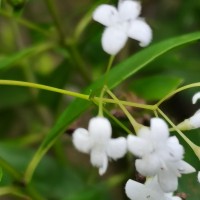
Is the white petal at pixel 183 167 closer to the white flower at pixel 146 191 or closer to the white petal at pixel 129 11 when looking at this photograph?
the white flower at pixel 146 191

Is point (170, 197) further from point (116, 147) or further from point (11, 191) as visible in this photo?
point (11, 191)

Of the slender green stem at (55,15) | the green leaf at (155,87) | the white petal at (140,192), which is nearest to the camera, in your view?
the white petal at (140,192)

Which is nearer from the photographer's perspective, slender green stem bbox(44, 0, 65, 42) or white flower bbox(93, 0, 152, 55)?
white flower bbox(93, 0, 152, 55)

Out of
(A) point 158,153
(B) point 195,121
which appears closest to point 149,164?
(A) point 158,153

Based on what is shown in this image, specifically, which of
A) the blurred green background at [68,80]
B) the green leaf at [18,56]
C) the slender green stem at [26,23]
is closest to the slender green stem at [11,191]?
the blurred green background at [68,80]

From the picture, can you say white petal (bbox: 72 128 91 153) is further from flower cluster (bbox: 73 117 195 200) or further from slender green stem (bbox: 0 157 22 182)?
slender green stem (bbox: 0 157 22 182)

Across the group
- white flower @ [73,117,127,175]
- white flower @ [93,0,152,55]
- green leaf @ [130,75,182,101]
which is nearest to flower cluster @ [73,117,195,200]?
white flower @ [73,117,127,175]

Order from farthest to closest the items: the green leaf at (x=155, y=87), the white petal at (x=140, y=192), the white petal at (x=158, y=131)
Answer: the green leaf at (x=155, y=87) < the white petal at (x=140, y=192) < the white petal at (x=158, y=131)
